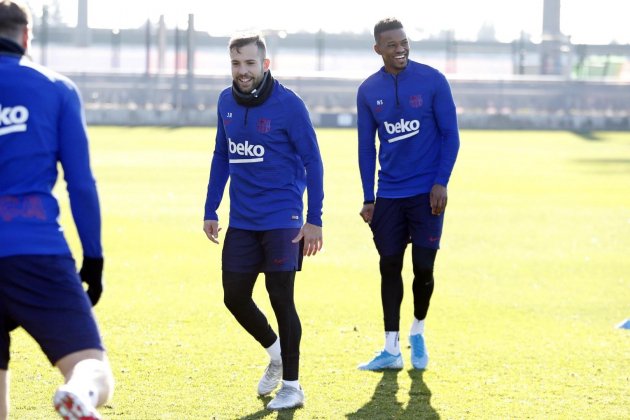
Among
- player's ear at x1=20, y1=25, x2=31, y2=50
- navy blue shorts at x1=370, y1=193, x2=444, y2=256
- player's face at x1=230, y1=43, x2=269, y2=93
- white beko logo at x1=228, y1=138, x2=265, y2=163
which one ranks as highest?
player's ear at x1=20, y1=25, x2=31, y2=50

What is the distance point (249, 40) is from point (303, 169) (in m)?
0.81

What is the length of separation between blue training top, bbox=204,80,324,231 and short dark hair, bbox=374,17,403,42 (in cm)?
127

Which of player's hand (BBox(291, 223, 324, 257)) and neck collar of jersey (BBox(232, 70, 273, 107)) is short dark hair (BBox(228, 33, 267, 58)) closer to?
neck collar of jersey (BBox(232, 70, 273, 107))

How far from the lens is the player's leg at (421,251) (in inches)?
315

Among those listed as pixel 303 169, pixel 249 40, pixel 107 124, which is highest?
pixel 249 40

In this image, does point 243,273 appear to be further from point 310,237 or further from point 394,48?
point 394,48

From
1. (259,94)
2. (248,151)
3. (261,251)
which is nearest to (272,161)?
(248,151)

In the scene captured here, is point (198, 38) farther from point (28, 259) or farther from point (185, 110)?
point (28, 259)

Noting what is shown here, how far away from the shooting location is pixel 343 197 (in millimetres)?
21000

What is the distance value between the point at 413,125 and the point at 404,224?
0.62 metres

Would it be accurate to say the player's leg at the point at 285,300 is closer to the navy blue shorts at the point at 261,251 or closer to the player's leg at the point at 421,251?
the navy blue shorts at the point at 261,251

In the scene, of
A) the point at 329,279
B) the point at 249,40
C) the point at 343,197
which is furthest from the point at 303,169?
the point at 343,197

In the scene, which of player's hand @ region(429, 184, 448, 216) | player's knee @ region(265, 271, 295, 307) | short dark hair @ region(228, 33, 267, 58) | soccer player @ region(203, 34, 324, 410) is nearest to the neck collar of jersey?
soccer player @ region(203, 34, 324, 410)

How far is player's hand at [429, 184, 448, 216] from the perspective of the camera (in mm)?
7867
